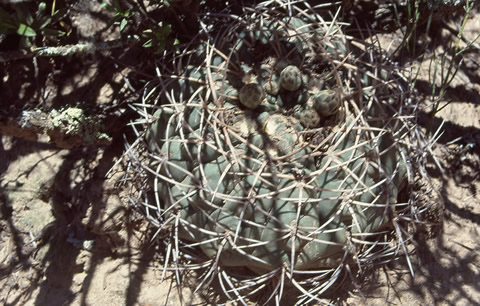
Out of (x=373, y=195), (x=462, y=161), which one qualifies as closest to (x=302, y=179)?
(x=373, y=195)

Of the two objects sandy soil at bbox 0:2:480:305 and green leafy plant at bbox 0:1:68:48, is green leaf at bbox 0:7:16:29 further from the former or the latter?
sandy soil at bbox 0:2:480:305

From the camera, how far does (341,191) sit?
131 cm

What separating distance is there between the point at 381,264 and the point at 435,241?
0.24m

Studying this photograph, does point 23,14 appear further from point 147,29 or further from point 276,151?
point 276,151

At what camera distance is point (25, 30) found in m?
1.37

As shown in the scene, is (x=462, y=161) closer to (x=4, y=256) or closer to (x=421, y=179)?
(x=421, y=179)

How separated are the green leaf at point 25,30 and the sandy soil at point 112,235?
23.2 inches

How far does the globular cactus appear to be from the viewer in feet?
4.37

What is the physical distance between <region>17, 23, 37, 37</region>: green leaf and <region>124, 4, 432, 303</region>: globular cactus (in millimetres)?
412

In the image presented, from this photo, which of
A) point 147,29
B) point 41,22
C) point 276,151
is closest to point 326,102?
point 276,151

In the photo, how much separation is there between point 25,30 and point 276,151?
0.80 m

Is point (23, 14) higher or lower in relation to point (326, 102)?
higher

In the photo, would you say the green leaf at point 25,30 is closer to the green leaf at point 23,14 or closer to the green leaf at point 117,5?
the green leaf at point 23,14

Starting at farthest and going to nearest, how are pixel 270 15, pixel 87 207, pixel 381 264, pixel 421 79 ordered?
A: pixel 421 79, pixel 87 207, pixel 381 264, pixel 270 15
